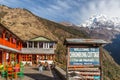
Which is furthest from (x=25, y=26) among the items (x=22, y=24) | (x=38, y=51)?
(x=38, y=51)

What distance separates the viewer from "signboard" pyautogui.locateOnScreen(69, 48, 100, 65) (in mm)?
18547

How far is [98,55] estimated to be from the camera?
732 inches

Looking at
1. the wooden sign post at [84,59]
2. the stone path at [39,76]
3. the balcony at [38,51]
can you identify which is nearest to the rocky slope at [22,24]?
the balcony at [38,51]

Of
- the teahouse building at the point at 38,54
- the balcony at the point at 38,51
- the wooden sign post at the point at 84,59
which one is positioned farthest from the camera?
the balcony at the point at 38,51

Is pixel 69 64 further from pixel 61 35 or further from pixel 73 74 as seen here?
pixel 61 35

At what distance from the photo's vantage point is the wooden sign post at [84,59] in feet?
60.6

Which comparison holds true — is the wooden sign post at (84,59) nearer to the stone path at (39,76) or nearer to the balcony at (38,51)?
the stone path at (39,76)

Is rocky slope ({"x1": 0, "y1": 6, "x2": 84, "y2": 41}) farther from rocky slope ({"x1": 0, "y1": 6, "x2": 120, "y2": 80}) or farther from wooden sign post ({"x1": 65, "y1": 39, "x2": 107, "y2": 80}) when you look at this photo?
wooden sign post ({"x1": 65, "y1": 39, "x2": 107, "y2": 80})

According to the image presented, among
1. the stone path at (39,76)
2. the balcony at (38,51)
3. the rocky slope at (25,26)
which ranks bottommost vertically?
the stone path at (39,76)

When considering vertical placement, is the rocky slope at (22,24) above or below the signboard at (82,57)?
above

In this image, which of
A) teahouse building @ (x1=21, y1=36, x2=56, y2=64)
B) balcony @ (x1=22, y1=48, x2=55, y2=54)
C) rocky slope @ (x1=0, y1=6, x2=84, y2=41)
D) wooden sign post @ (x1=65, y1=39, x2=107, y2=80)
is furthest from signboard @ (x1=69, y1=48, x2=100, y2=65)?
rocky slope @ (x1=0, y1=6, x2=84, y2=41)

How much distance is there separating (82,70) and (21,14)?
393 ft

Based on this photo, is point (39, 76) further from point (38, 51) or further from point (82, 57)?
point (38, 51)

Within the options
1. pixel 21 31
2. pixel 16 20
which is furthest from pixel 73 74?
pixel 16 20
